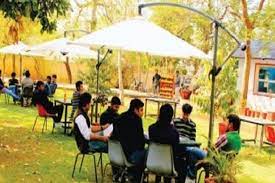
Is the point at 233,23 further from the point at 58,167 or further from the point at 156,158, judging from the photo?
the point at 156,158

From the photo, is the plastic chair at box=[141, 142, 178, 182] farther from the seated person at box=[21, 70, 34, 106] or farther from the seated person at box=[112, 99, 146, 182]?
the seated person at box=[21, 70, 34, 106]

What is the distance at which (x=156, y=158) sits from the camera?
6.68 meters

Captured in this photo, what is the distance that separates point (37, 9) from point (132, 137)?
3779 mm

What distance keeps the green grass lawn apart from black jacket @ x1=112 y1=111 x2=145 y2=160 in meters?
1.30

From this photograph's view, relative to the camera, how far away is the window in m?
22.2

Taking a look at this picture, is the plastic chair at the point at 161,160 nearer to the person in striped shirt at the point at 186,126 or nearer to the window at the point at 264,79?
the person in striped shirt at the point at 186,126

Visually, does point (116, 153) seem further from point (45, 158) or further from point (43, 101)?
point (43, 101)

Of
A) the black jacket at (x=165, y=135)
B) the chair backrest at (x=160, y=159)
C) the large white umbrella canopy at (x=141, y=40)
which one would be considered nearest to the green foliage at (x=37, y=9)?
the large white umbrella canopy at (x=141, y=40)

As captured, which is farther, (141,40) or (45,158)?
(45,158)

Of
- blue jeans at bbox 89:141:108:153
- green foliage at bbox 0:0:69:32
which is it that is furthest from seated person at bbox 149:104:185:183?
green foliage at bbox 0:0:69:32

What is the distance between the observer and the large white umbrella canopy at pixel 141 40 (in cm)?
802

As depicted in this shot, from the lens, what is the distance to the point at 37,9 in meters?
9.38

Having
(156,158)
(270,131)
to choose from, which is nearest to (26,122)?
(270,131)

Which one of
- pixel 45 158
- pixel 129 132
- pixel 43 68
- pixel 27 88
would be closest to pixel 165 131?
pixel 129 132
